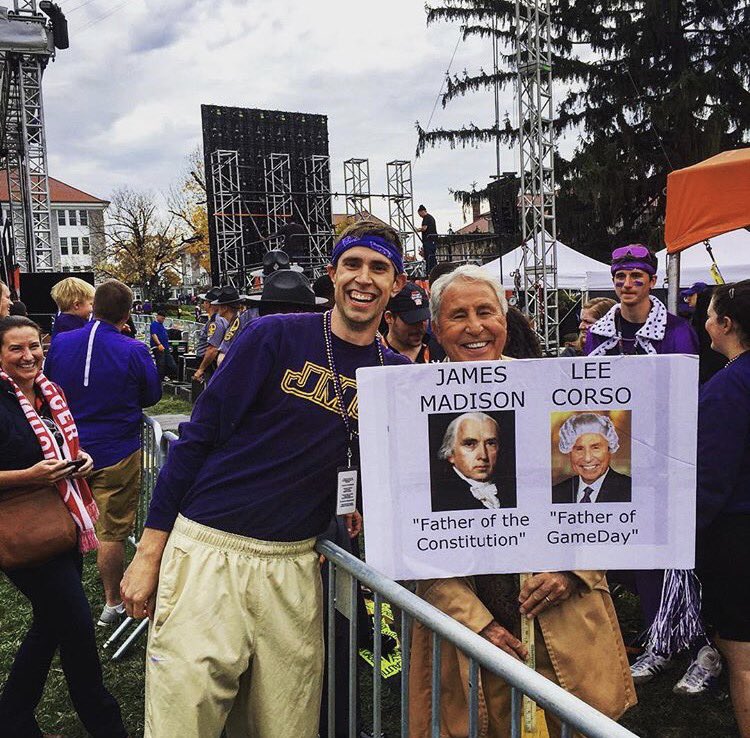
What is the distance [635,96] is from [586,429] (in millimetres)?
22689

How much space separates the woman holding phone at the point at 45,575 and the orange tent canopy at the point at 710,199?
4.26 metres

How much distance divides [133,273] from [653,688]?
47553 millimetres

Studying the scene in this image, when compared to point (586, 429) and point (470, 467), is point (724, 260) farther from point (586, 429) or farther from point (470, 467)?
point (470, 467)

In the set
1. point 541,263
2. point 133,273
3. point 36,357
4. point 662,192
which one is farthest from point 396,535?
point 133,273

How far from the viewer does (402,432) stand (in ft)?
5.27

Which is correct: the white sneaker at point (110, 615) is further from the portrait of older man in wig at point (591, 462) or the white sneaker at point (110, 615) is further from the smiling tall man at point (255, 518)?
the portrait of older man in wig at point (591, 462)

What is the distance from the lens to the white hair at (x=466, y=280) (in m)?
1.94

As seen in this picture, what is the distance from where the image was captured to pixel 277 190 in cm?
2448

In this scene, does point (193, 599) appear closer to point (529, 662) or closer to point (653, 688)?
point (529, 662)

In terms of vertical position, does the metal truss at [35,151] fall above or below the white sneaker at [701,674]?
above

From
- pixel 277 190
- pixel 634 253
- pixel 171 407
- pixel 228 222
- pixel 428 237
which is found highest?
pixel 277 190

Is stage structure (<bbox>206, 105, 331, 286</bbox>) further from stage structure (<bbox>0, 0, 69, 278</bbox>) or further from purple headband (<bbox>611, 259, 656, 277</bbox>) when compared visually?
purple headband (<bbox>611, 259, 656, 277</bbox>)

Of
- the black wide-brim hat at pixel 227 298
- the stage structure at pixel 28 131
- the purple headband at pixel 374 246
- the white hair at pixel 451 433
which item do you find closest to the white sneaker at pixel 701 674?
the white hair at pixel 451 433

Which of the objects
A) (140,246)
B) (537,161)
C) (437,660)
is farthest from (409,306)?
(140,246)
